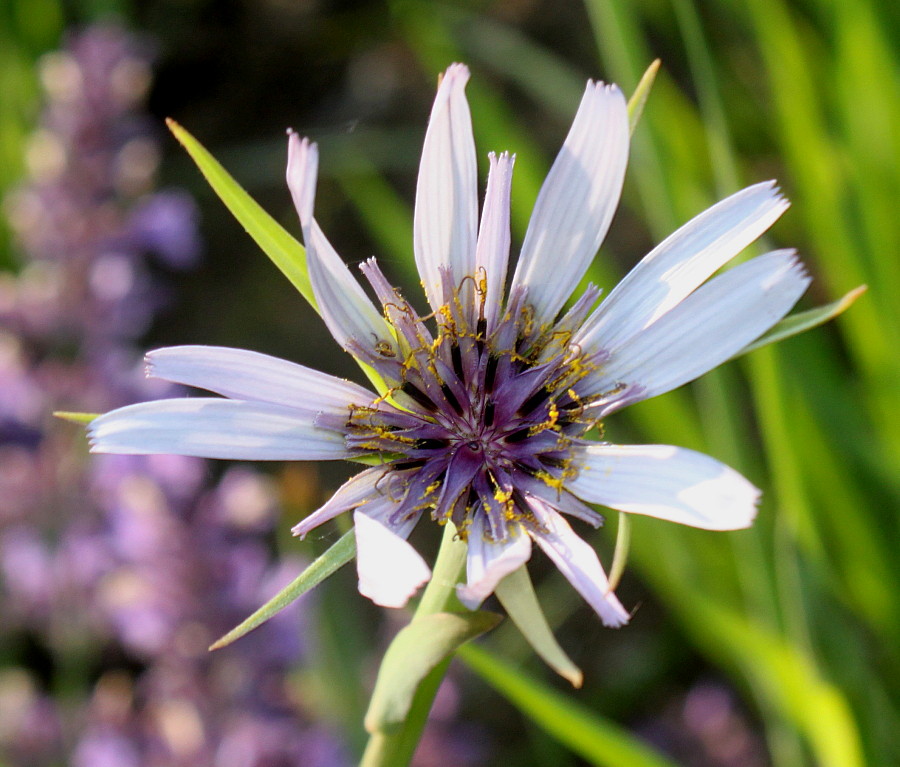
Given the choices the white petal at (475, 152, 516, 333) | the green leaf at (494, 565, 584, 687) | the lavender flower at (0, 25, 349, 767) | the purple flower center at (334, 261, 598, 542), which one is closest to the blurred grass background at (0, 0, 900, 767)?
the lavender flower at (0, 25, 349, 767)

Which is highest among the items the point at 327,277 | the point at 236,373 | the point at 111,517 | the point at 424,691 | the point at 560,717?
the point at 327,277

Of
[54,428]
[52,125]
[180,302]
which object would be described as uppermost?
[52,125]

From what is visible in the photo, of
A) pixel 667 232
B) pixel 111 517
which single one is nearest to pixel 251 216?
pixel 667 232

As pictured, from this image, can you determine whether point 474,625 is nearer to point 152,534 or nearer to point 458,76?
point 458,76

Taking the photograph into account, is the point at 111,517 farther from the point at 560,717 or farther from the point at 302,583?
the point at 302,583

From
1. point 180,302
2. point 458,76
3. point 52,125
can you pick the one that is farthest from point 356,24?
point 458,76

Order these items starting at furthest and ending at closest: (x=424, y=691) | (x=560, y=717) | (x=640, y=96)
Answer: (x=560, y=717), (x=640, y=96), (x=424, y=691)

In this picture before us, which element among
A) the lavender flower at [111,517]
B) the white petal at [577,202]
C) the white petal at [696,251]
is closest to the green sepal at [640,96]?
the white petal at [577,202]
